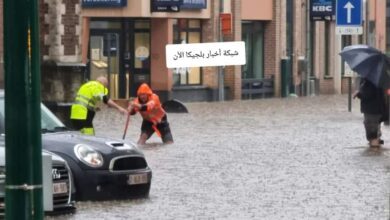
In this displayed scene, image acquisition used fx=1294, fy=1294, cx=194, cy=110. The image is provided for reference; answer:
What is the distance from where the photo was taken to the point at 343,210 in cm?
1395

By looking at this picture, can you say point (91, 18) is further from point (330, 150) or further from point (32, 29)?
point (32, 29)

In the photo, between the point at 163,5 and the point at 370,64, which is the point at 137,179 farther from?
the point at 163,5

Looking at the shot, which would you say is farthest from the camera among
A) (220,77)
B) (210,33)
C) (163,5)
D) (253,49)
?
(253,49)

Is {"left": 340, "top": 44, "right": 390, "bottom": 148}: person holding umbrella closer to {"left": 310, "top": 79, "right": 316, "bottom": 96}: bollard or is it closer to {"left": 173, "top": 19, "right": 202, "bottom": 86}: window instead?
{"left": 173, "top": 19, "right": 202, "bottom": 86}: window

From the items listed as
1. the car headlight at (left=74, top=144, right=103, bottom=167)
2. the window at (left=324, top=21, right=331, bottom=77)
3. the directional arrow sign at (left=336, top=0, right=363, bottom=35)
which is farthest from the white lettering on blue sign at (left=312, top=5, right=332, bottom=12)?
the car headlight at (left=74, top=144, right=103, bottom=167)

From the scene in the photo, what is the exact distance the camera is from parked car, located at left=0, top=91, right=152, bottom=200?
1410 cm

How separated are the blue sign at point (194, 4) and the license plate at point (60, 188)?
28.6 m

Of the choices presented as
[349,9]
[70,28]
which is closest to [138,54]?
[349,9]

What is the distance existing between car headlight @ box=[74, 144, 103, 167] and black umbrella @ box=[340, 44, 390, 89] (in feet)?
32.0

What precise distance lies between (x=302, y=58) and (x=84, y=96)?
30.3 m

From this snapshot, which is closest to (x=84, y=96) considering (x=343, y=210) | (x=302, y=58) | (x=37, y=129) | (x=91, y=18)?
(x=343, y=210)

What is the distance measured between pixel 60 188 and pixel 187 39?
30.5 m

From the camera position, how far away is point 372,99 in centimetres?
2334

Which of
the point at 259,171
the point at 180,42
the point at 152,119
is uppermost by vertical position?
the point at 180,42
